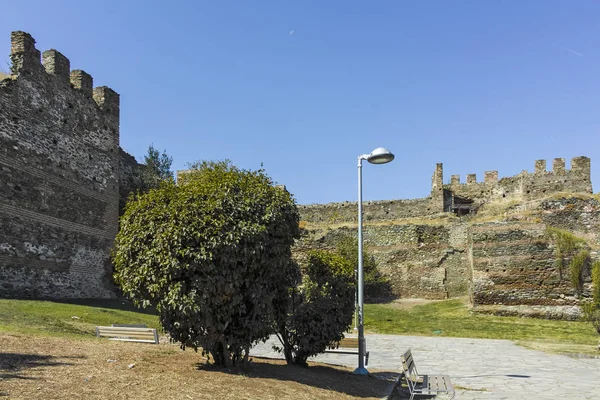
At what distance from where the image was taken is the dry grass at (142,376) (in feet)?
23.2

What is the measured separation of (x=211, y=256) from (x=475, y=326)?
17985mm

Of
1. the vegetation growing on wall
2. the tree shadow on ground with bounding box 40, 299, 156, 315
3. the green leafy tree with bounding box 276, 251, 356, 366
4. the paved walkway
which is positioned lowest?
the paved walkway

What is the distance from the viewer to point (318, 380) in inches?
391

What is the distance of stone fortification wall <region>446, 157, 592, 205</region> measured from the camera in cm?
4400

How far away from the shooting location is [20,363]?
8.40 m

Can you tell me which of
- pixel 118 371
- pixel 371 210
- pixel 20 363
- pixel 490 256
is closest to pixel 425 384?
pixel 118 371

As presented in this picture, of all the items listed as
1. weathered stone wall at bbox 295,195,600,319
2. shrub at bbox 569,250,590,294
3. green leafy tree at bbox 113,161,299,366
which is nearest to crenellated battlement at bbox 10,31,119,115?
green leafy tree at bbox 113,161,299,366

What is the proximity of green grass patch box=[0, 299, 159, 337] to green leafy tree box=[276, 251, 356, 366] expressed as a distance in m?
5.65

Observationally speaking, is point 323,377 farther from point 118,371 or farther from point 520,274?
point 520,274

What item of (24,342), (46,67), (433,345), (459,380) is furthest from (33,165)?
(459,380)

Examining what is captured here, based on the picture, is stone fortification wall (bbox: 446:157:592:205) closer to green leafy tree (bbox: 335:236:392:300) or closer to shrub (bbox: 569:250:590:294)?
green leafy tree (bbox: 335:236:392:300)

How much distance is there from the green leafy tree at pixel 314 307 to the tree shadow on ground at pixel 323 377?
0.49 m

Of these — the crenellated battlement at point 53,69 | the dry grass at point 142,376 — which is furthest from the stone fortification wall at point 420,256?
the dry grass at point 142,376

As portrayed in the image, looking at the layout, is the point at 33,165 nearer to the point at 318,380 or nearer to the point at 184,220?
the point at 184,220
